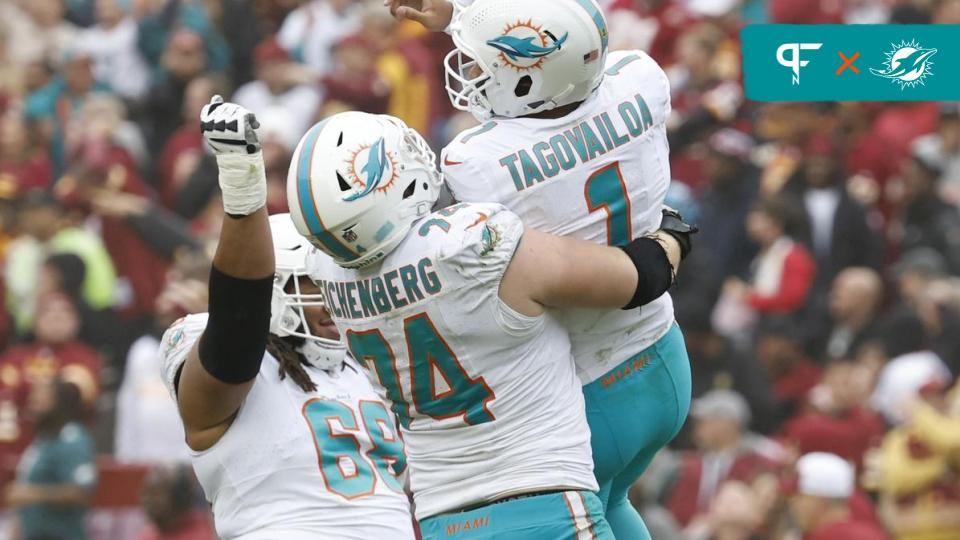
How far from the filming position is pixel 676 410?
17.9 feet

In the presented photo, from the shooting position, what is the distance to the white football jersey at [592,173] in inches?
199

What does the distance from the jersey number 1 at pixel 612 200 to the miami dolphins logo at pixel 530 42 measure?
336 millimetres

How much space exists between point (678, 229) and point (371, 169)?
93 cm

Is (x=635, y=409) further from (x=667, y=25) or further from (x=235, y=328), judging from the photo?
(x=667, y=25)

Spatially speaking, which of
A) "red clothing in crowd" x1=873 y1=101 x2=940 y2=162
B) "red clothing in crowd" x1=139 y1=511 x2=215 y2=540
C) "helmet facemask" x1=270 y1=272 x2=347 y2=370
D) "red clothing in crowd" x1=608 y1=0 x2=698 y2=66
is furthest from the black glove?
"red clothing in crowd" x1=608 y1=0 x2=698 y2=66

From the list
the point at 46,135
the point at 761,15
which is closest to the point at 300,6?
the point at 46,135

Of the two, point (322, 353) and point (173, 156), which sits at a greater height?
point (322, 353)

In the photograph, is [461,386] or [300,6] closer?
[461,386]

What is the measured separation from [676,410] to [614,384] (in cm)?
25

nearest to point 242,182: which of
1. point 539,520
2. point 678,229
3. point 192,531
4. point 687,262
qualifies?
point 539,520

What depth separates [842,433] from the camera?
32.4 feet

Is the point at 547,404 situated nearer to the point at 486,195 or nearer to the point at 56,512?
the point at 486,195

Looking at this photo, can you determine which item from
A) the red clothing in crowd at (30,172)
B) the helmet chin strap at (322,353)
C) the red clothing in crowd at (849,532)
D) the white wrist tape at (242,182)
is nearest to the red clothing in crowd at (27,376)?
the red clothing in crowd at (30,172)

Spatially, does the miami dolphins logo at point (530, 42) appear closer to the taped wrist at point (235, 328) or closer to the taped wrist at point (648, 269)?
the taped wrist at point (648, 269)
